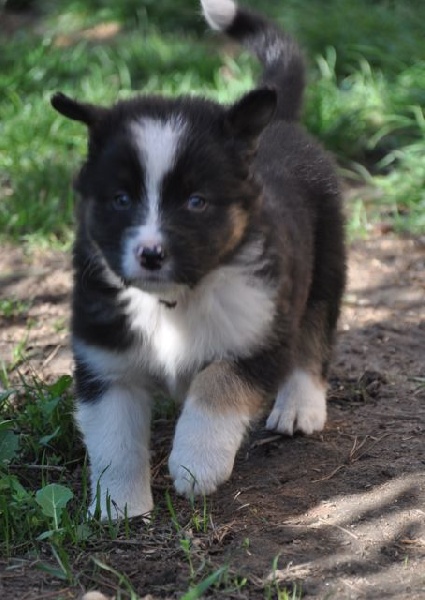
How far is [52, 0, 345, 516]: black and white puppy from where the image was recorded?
131 inches

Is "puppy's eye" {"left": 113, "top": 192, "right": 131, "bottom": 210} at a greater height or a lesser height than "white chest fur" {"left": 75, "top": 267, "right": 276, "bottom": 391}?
greater

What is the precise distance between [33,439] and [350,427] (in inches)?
47.8

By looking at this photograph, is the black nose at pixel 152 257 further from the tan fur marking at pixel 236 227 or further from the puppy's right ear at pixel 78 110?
Answer: the puppy's right ear at pixel 78 110

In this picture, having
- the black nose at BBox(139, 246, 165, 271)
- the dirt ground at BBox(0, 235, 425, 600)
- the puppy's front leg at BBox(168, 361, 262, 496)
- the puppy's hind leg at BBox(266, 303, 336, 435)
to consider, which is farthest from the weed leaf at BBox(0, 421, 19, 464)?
the puppy's hind leg at BBox(266, 303, 336, 435)

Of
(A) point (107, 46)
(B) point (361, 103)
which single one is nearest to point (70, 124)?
(B) point (361, 103)

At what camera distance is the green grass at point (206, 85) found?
6801 mm

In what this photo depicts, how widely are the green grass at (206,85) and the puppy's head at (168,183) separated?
2.79 metres

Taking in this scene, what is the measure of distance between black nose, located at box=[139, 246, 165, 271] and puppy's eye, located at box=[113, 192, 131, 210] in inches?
8.4

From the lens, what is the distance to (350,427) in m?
4.36

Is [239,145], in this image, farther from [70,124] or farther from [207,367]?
[70,124]

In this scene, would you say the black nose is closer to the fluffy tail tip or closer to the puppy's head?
the puppy's head

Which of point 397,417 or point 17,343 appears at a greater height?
point 397,417

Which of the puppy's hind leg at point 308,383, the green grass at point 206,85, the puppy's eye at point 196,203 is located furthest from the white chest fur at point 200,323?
the green grass at point 206,85

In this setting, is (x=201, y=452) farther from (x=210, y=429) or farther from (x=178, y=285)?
(x=178, y=285)
